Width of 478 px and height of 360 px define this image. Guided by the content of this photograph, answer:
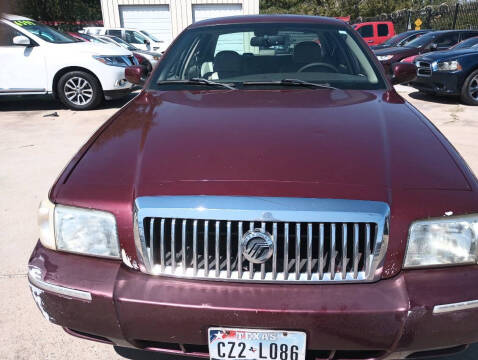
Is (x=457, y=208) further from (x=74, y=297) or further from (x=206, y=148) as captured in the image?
(x=74, y=297)

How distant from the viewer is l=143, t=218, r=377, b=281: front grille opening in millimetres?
1462

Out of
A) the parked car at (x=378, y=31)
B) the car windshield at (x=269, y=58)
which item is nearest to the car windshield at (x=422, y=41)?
the parked car at (x=378, y=31)

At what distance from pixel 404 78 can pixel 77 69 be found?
6.32 metres

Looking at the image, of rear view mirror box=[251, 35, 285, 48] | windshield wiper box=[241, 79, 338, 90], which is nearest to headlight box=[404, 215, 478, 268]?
windshield wiper box=[241, 79, 338, 90]

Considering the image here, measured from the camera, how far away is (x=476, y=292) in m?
1.47

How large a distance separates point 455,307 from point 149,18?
2133 centimetres

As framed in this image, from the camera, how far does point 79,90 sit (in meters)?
7.79

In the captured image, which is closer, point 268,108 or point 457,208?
point 457,208

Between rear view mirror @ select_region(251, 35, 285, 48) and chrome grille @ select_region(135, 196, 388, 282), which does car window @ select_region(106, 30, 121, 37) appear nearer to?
rear view mirror @ select_region(251, 35, 285, 48)

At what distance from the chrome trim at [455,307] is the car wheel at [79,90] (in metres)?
7.51

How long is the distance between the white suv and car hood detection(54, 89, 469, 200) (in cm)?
584

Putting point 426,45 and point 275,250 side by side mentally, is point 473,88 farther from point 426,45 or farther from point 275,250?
point 275,250

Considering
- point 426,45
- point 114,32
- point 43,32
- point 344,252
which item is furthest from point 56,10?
point 344,252

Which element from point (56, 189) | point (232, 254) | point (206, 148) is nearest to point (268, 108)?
point (206, 148)
